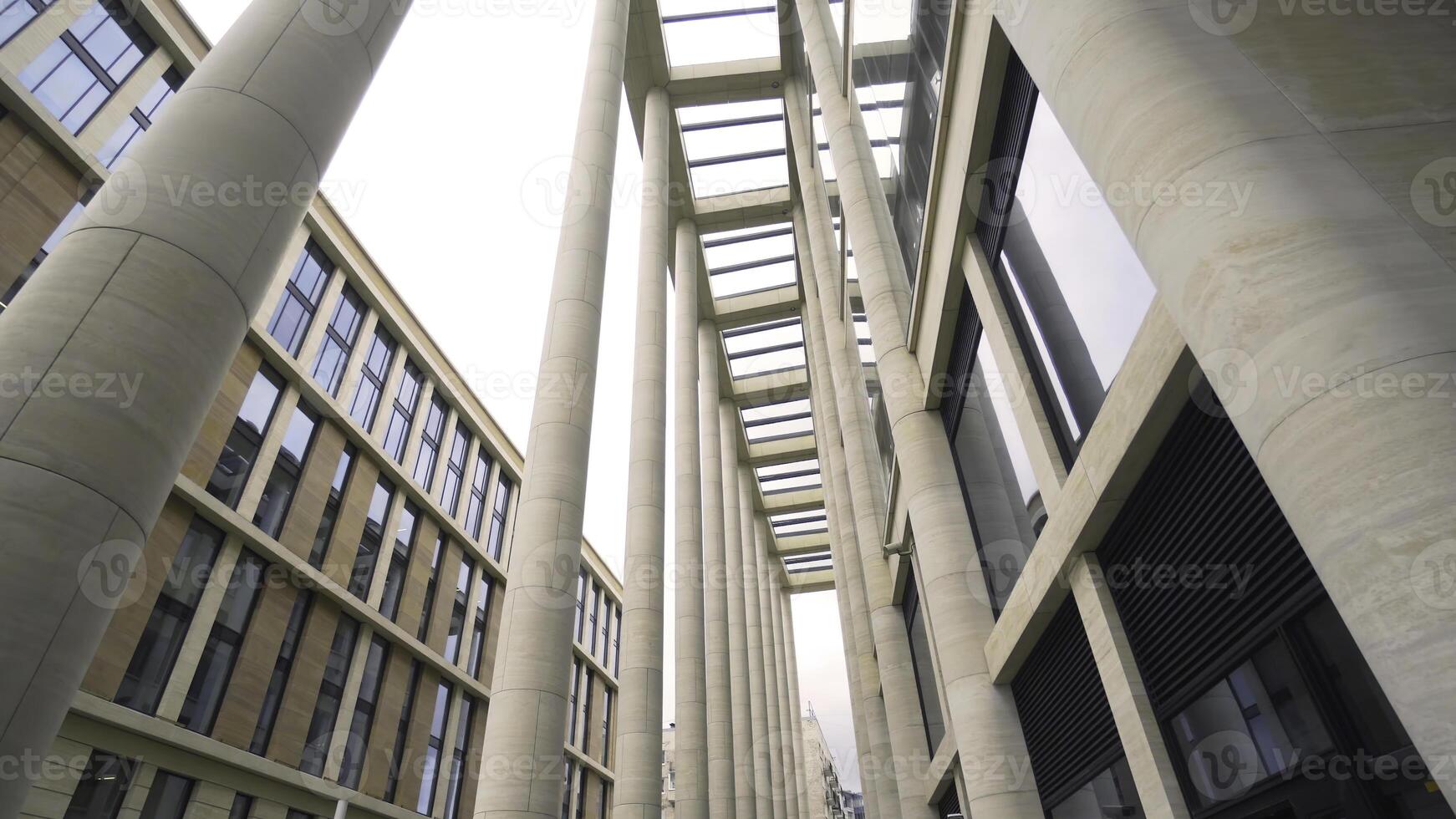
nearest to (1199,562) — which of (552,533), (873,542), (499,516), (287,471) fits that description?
(552,533)

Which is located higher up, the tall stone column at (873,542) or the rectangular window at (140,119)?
the rectangular window at (140,119)

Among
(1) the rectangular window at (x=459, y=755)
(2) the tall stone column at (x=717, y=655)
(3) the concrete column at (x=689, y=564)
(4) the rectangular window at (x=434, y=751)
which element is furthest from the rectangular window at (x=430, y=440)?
(2) the tall stone column at (x=717, y=655)

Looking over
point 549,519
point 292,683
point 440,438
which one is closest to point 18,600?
point 549,519

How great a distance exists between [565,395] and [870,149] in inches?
379

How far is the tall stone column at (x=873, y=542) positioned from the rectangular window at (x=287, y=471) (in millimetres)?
19279

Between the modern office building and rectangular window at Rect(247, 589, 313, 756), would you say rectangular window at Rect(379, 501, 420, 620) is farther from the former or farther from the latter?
rectangular window at Rect(247, 589, 313, 756)

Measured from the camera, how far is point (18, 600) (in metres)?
3.73

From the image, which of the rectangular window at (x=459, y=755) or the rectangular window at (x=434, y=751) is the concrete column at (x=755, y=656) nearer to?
the rectangular window at (x=459, y=755)

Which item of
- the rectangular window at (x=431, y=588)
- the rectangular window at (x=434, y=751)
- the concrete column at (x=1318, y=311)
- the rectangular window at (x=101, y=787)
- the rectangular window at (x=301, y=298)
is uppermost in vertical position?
the rectangular window at (x=301, y=298)

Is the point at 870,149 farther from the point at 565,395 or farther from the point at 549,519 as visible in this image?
the point at 549,519

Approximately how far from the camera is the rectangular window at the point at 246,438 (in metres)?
24.3

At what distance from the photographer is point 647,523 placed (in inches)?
949

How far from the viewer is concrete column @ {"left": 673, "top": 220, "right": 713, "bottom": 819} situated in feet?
80.8

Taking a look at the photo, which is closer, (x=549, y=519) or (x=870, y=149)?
(x=549, y=519)
